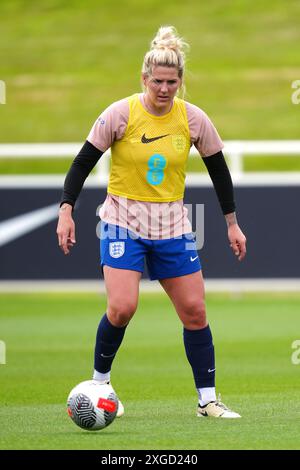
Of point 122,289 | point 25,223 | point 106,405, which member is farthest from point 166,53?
point 25,223

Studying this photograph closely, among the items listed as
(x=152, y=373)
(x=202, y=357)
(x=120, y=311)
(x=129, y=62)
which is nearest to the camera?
(x=120, y=311)

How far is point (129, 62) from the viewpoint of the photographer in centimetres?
2988

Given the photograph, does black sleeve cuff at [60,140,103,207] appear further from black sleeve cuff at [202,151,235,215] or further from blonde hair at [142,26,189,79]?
black sleeve cuff at [202,151,235,215]

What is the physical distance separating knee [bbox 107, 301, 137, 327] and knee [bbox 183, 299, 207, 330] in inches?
13.9

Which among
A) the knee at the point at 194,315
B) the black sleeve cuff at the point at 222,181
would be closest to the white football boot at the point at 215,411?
the knee at the point at 194,315

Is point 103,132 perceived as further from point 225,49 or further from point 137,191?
point 225,49

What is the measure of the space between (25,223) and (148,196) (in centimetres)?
851

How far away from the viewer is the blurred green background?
2667 cm

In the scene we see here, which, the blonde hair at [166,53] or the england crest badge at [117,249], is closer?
the blonde hair at [166,53]

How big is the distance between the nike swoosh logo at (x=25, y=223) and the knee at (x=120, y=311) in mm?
8453

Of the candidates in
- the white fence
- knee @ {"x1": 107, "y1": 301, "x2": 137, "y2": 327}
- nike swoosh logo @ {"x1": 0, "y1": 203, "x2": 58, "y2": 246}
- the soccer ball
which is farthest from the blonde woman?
nike swoosh logo @ {"x1": 0, "y1": 203, "x2": 58, "y2": 246}

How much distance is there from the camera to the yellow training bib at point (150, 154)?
7766mm

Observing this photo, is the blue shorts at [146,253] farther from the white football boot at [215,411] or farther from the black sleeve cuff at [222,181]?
the white football boot at [215,411]

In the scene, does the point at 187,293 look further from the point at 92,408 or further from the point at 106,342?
the point at 92,408
